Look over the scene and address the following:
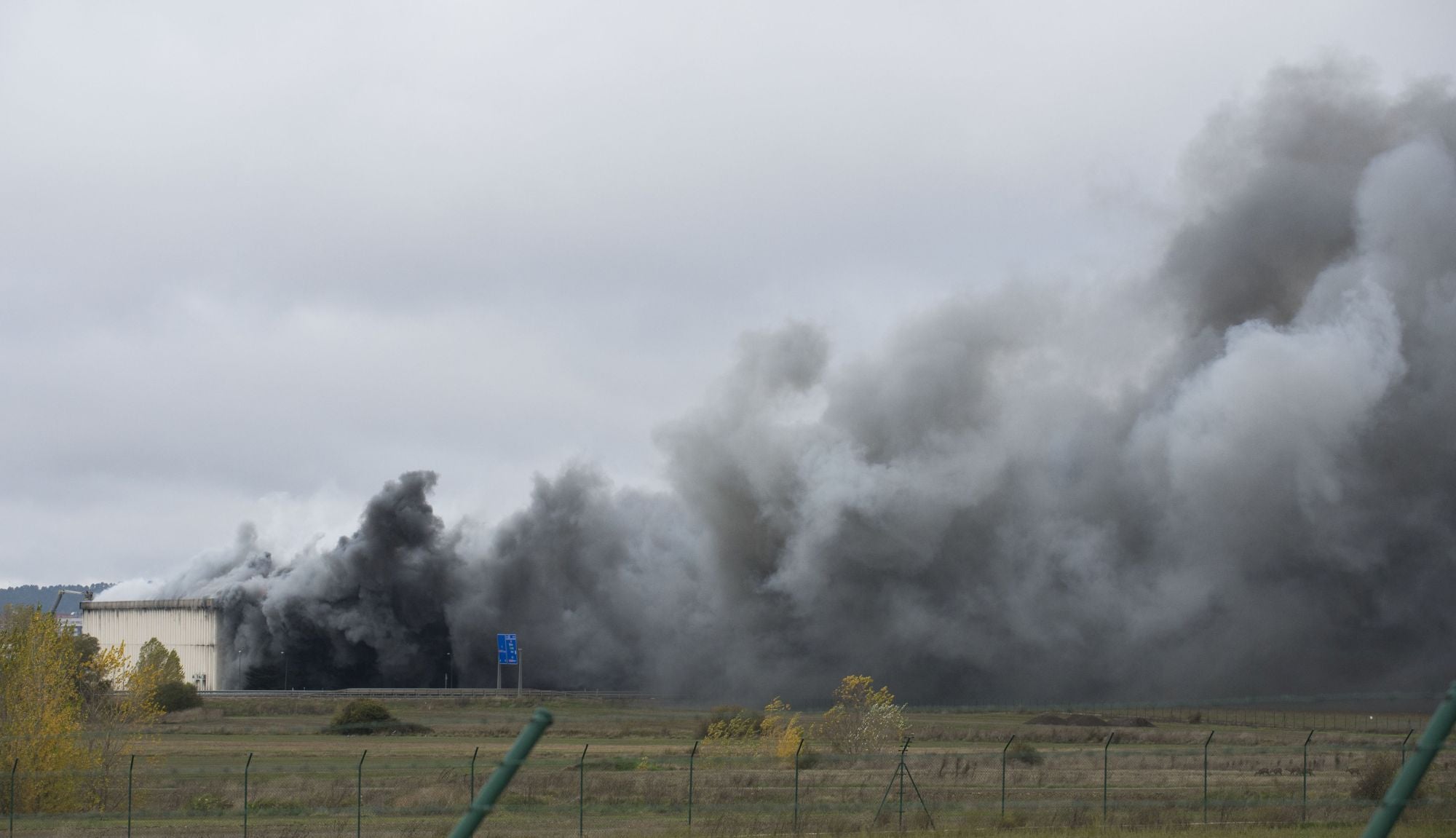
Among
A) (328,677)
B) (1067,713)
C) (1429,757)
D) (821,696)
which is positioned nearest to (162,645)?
(328,677)

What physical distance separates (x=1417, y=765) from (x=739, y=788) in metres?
40.7

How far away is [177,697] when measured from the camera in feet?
387

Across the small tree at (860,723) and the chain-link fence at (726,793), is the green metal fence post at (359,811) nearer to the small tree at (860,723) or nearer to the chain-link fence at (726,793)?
the chain-link fence at (726,793)

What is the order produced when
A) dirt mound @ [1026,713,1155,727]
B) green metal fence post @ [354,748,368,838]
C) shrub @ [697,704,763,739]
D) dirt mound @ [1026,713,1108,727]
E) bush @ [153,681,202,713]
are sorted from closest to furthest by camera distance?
green metal fence post @ [354,748,368,838] → shrub @ [697,704,763,739] → dirt mound @ [1026,713,1155,727] → dirt mound @ [1026,713,1108,727] → bush @ [153,681,202,713]

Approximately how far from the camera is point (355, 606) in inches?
6909

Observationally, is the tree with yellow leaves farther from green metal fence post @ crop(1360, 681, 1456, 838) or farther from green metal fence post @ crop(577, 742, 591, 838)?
green metal fence post @ crop(1360, 681, 1456, 838)

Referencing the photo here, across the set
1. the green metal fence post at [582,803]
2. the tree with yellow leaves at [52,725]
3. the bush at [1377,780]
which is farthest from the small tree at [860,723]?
the tree with yellow leaves at [52,725]

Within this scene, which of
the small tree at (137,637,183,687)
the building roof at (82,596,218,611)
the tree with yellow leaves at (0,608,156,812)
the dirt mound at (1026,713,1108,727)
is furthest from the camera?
the building roof at (82,596,218,611)

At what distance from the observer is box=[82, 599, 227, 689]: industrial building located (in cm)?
17525

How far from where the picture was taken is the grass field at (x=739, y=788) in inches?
1467

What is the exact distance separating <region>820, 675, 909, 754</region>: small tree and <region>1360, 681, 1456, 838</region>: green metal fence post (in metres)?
53.8

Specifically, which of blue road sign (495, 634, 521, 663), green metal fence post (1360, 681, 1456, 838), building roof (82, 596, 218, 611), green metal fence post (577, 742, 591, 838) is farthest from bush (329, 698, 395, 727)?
green metal fence post (1360, 681, 1456, 838)

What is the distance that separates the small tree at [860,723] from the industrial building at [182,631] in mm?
129086

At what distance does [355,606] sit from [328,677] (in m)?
12.8
